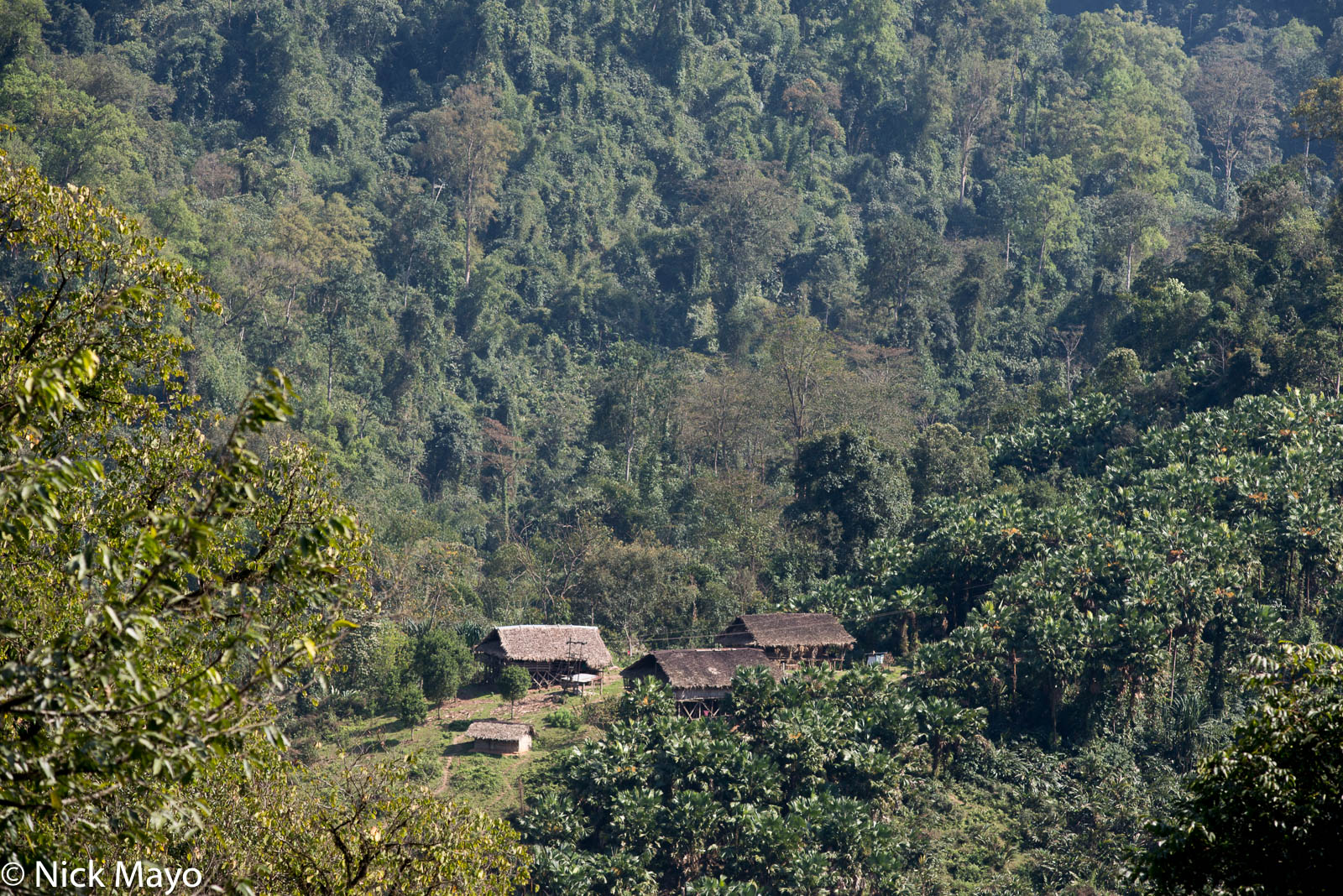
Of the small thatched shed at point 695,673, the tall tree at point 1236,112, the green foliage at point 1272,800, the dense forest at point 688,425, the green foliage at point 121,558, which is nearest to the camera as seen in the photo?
the green foliage at point 121,558

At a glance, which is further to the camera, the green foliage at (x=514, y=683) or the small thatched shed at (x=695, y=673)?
the green foliage at (x=514, y=683)

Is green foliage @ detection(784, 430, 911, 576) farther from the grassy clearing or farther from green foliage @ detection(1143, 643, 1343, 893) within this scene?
green foliage @ detection(1143, 643, 1343, 893)

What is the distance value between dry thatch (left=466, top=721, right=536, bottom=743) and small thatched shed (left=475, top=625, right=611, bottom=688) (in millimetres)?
3704

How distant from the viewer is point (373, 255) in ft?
207

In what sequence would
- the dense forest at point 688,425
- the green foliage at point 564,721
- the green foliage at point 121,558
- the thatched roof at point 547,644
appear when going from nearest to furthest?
1. the green foliage at point 121,558
2. the dense forest at point 688,425
3. the green foliage at point 564,721
4. the thatched roof at point 547,644

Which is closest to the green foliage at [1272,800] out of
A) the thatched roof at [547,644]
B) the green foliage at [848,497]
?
the thatched roof at [547,644]

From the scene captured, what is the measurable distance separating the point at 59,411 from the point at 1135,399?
43570 millimetres

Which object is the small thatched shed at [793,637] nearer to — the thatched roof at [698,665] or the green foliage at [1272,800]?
the thatched roof at [698,665]

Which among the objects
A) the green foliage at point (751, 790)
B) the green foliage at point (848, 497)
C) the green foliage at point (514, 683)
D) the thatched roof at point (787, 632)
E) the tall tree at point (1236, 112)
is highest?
the tall tree at point (1236, 112)

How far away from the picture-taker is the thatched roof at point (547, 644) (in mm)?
35219

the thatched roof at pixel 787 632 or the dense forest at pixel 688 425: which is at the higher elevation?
the dense forest at pixel 688 425

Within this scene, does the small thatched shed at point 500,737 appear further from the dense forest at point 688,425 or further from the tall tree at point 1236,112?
the tall tree at point 1236,112

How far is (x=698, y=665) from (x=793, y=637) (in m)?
3.93

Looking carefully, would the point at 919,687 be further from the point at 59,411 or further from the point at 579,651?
the point at 59,411
